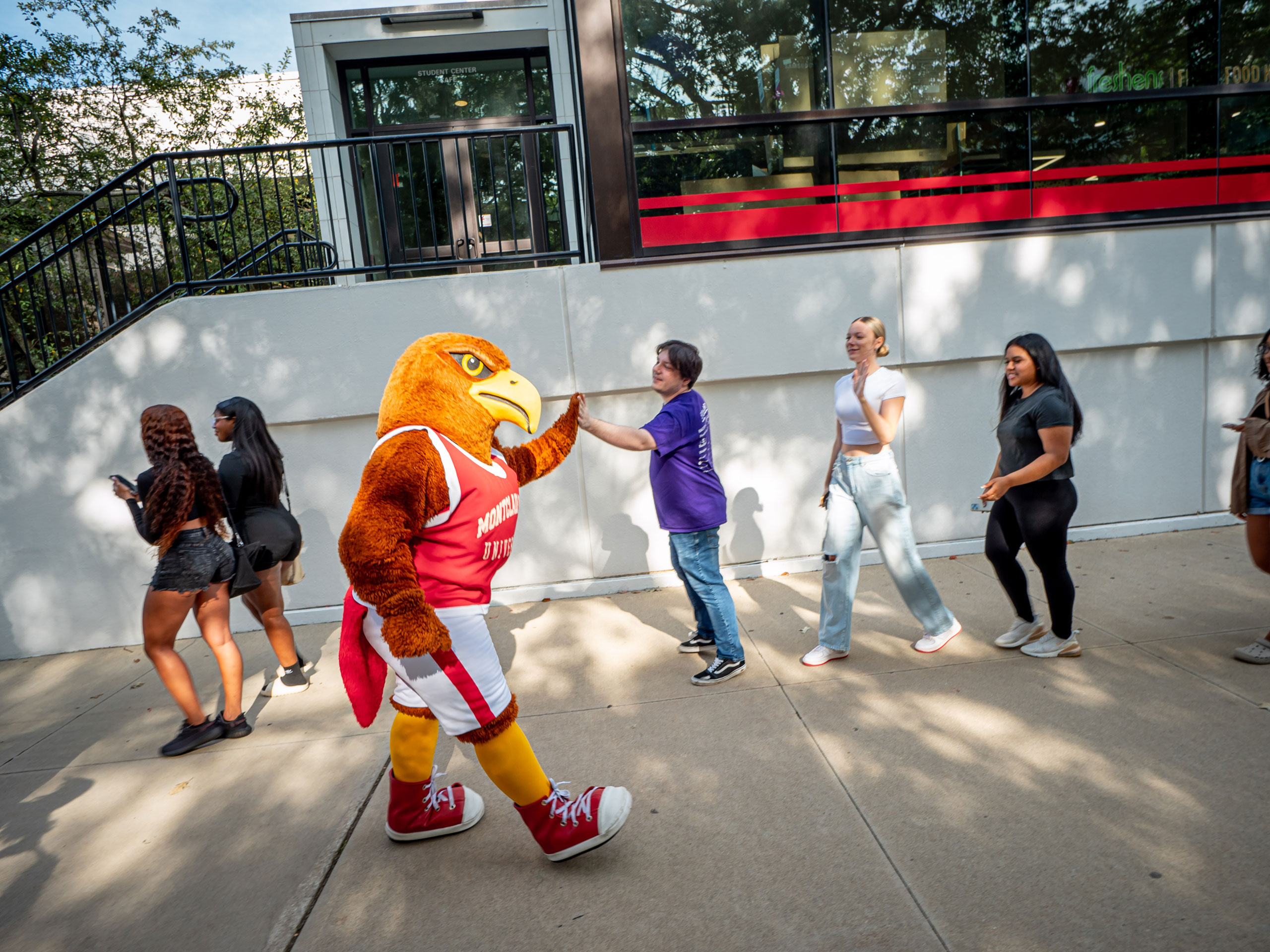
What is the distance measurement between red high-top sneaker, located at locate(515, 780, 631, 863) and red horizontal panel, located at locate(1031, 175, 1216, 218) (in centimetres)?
557

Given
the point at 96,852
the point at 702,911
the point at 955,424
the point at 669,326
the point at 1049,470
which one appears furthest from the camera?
the point at 955,424

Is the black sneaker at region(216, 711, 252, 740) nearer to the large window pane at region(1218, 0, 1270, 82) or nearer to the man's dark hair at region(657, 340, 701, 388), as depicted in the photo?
the man's dark hair at region(657, 340, 701, 388)

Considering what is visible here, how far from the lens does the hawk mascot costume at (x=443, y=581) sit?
2.29 metres

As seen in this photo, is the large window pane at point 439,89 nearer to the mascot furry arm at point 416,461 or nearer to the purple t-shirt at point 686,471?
the purple t-shirt at point 686,471

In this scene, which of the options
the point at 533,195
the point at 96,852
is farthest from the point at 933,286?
the point at 96,852

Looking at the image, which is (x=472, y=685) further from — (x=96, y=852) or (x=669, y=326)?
(x=669, y=326)

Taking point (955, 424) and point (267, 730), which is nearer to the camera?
point (267, 730)

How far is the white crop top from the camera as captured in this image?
379cm

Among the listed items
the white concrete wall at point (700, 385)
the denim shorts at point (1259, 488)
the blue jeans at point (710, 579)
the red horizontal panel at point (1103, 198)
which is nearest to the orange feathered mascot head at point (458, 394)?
the blue jeans at point (710, 579)

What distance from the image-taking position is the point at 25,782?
3.62 metres

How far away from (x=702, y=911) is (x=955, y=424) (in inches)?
179

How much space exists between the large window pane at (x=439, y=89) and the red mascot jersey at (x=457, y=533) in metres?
7.57

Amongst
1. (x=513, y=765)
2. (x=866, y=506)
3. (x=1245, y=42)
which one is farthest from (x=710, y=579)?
(x=1245, y=42)

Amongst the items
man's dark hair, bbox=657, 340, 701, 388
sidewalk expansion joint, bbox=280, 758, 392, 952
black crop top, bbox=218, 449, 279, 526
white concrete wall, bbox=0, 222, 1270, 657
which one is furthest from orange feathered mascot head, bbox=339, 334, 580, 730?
white concrete wall, bbox=0, 222, 1270, 657
